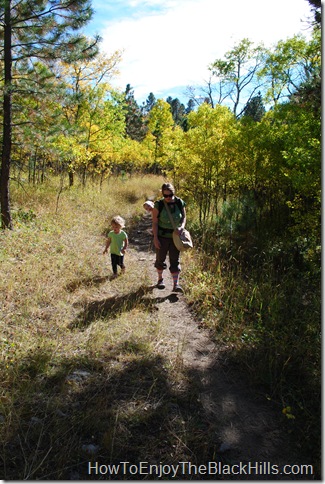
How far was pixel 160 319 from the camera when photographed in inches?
157

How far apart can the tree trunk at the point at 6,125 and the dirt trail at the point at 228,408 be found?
4753mm

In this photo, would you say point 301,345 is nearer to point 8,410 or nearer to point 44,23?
point 8,410

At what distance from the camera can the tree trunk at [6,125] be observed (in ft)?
19.2

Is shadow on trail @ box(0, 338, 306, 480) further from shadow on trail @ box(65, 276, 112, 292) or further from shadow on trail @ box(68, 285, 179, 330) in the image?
shadow on trail @ box(65, 276, 112, 292)

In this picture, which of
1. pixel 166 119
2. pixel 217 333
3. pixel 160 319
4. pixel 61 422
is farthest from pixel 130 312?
pixel 166 119

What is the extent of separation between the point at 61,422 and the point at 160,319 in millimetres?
1927

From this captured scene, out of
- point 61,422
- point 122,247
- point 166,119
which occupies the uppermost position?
point 166,119

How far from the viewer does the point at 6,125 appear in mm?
6293

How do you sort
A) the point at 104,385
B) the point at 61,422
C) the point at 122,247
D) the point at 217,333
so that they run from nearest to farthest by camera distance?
the point at 61,422, the point at 104,385, the point at 217,333, the point at 122,247

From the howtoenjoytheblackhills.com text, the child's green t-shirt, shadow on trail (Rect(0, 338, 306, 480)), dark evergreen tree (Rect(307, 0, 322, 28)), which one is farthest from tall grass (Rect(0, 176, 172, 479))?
dark evergreen tree (Rect(307, 0, 322, 28))

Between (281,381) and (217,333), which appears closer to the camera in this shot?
(281,381)

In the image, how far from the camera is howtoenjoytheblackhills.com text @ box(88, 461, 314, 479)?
202cm

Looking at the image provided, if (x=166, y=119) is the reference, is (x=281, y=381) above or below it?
below

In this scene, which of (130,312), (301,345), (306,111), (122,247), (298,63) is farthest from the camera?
(298,63)
